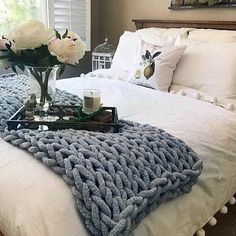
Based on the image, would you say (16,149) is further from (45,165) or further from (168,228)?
(168,228)

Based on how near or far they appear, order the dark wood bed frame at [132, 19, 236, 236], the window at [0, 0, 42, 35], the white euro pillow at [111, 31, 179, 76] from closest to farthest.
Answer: the dark wood bed frame at [132, 19, 236, 236] → the white euro pillow at [111, 31, 179, 76] → the window at [0, 0, 42, 35]

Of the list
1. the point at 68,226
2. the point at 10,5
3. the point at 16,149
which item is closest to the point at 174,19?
the point at 10,5

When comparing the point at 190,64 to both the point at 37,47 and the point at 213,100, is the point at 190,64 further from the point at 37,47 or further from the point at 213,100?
the point at 37,47

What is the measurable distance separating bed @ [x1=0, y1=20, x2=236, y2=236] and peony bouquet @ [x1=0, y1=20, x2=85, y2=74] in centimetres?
42

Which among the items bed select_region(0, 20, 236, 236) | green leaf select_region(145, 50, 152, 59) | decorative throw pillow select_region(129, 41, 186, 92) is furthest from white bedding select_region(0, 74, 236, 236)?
green leaf select_region(145, 50, 152, 59)

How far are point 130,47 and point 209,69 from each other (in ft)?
2.79

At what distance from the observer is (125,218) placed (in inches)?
33.3

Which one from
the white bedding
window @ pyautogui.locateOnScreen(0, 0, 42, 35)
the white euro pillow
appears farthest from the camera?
window @ pyautogui.locateOnScreen(0, 0, 42, 35)

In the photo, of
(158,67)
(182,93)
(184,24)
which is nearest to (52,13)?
(184,24)

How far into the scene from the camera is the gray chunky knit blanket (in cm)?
84

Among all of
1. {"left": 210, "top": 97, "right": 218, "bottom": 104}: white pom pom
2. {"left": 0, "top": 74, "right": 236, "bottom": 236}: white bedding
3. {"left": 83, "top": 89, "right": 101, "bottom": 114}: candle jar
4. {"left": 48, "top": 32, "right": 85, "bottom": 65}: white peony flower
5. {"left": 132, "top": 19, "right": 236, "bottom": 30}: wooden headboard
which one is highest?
{"left": 132, "top": 19, "right": 236, "bottom": 30}: wooden headboard

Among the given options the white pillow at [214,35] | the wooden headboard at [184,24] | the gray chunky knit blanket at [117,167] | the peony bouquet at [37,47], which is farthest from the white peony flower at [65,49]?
the wooden headboard at [184,24]

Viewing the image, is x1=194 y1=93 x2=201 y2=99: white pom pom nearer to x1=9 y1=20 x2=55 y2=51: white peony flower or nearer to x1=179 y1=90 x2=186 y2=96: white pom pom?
x1=179 y1=90 x2=186 y2=96: white pom pom

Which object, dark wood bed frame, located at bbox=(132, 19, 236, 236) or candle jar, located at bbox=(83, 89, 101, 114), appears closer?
candle jar, located at bbox=(83, 89, 101, 114)
